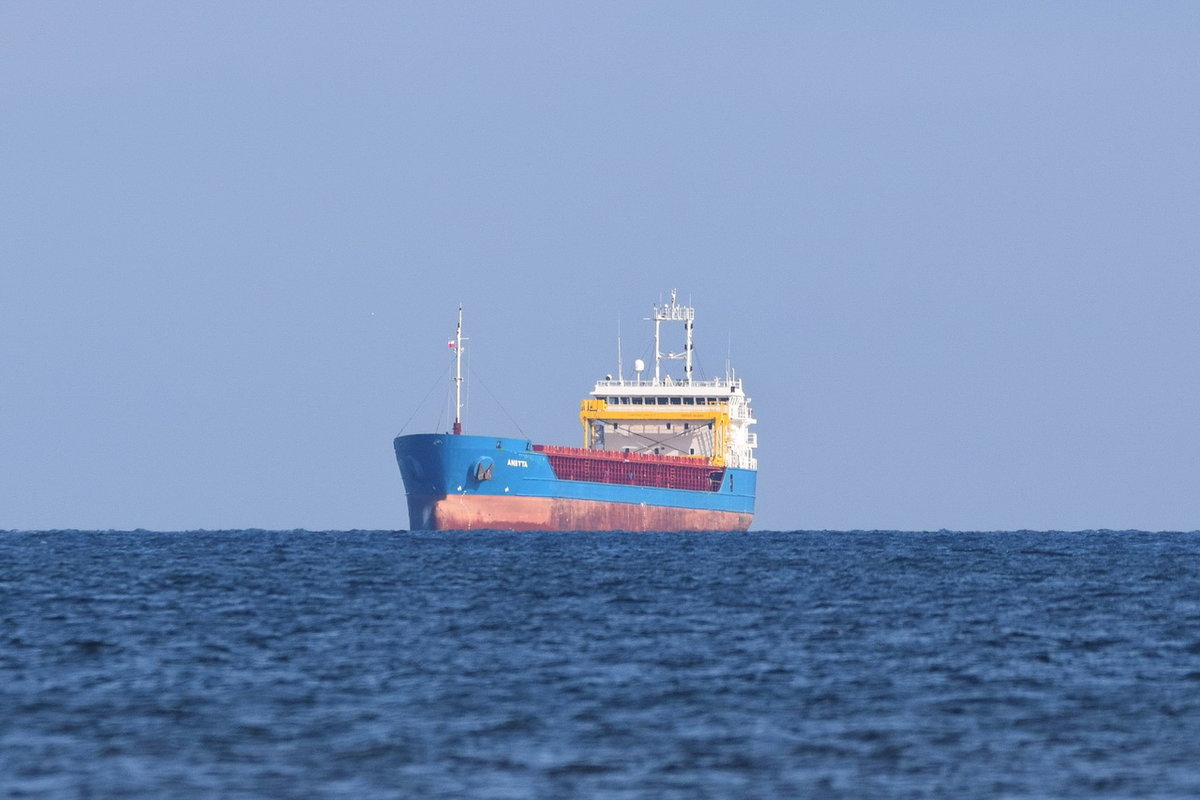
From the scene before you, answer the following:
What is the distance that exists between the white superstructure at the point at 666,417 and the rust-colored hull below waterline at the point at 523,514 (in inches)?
414

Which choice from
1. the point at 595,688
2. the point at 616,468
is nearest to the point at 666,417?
the point at 616,468

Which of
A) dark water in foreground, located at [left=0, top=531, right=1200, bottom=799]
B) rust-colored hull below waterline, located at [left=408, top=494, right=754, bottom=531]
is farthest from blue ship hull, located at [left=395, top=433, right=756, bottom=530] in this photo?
dark water in foreground, located at [left=0, top=531, right=1200, bottom=799]

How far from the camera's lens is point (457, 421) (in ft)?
255

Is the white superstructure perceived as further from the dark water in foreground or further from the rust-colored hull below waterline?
the dark water in foreground

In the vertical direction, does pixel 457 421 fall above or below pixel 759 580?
above

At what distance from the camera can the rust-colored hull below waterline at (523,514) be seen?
74.2 m

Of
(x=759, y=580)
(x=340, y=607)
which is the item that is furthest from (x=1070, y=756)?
(x=759, y=580)

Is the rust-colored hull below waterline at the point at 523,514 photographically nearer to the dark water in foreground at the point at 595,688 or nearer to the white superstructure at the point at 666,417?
the white superstructure at the point at 666,417

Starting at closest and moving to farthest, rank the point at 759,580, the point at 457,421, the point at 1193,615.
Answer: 1. the point at 1193,615
2. the point at 759,580
3. the point at 457,421

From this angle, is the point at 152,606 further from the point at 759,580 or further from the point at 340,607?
the point at 759,580

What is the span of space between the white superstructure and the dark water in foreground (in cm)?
5231

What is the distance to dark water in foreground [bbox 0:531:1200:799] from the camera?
1532 cm

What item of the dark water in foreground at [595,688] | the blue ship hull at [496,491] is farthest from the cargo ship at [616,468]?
the dark water in foreground at [595,688]

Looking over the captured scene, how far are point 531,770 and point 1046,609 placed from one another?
61.2ft
